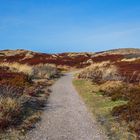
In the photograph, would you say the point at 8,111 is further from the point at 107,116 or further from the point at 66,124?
the point at 107,116

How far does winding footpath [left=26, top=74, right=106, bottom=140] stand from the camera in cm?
1153

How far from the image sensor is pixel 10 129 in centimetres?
1228

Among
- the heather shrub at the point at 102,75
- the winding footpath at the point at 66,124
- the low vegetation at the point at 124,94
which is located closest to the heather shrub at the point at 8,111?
the winding footpath at the point at 66,124

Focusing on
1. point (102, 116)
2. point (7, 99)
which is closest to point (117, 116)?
point (102, 116)

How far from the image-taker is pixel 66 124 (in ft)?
43.9

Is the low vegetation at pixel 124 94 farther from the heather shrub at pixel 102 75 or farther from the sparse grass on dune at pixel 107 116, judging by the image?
the sparse grass on dune at pixel 107 116

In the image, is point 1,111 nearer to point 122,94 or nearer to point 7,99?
point 7,99

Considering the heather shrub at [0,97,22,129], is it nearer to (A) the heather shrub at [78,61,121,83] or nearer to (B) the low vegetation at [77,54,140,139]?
(B) the low vegetation at [77,54,140,139]

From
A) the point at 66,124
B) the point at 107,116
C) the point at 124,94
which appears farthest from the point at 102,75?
the point at 66,124

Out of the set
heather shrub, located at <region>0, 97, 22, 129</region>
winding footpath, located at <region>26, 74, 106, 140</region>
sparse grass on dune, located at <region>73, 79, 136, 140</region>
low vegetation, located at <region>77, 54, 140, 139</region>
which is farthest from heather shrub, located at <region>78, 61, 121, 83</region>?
heather shrub, located at <region>0, 97, 22, 129</region>

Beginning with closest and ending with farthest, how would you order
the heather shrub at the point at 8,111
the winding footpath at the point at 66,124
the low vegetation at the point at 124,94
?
the winding footpath at the point at 66,124, the heather shrub at the point at 8,111, the low vegetation at the point at 124,94

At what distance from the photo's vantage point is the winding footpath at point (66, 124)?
1153 cm

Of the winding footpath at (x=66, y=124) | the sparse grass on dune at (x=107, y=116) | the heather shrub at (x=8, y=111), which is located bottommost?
the sparse grass on dune at (x=107, y=116)

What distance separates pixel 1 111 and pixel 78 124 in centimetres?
276
